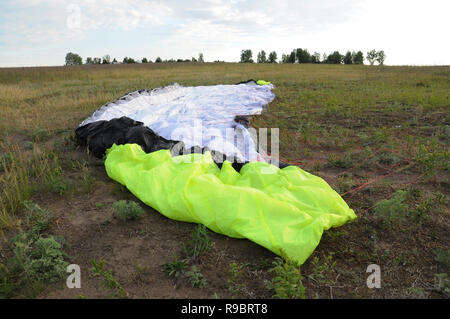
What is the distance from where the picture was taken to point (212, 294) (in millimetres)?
1913

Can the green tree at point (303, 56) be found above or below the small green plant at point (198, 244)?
above

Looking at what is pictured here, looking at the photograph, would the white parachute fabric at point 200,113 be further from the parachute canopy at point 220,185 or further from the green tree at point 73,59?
the green tree at point 73,59

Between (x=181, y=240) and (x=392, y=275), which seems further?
(x=181, y=240)

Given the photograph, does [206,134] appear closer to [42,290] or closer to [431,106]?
[42,290]

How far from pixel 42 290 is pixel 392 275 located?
7.88ft

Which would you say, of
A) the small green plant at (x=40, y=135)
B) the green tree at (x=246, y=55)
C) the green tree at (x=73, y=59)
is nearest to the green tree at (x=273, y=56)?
the green tree at (x=246, y=55)

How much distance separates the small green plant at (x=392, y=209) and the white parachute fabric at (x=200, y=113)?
56.5 inches

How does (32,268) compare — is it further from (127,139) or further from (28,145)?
(28,145)

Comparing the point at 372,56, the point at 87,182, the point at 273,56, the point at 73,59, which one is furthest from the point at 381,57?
the point at 87,182

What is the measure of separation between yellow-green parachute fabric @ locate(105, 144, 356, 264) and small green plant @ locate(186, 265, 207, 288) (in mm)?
450

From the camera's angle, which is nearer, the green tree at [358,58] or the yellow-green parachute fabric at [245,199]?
the yellow-green parachute fabric at [245,199]

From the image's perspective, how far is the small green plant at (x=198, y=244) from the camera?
7.30 feet
